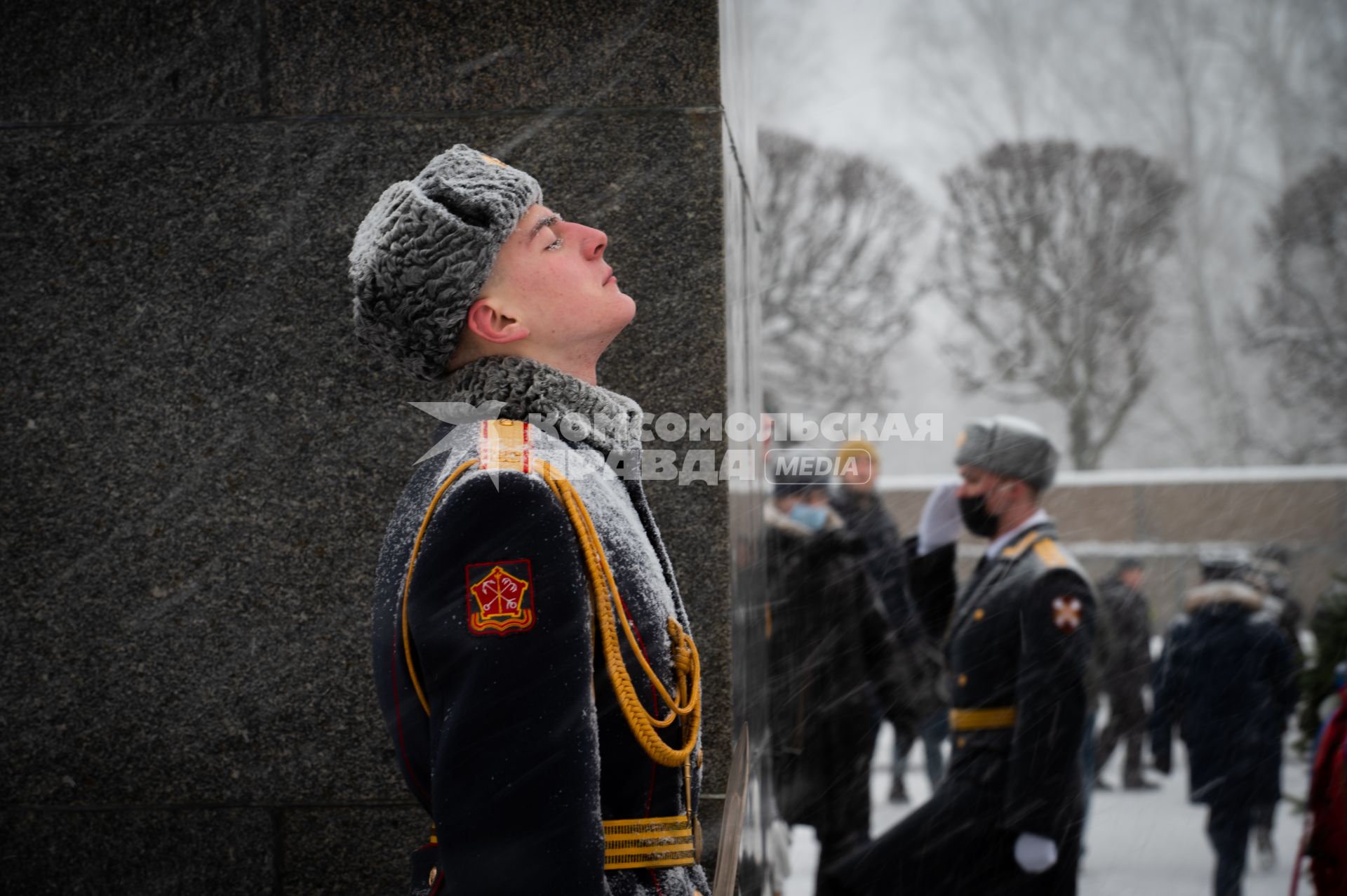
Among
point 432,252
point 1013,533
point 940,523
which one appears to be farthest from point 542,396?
point 940,523

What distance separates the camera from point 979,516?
4.21 m

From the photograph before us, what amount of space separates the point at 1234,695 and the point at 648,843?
4.59m

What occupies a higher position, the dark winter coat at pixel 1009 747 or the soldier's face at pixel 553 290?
the soldier's face at pixel 553 290

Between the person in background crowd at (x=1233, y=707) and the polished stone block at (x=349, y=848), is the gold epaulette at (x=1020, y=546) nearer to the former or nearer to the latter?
the person in background crowd at (x=1233, y=707)

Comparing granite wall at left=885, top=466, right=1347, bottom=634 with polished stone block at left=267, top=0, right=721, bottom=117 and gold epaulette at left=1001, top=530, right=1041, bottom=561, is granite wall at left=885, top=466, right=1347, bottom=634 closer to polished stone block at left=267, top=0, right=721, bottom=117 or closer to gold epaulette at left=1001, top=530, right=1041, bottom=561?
gold epaulette at left=1001, top=530, right=1041, bottom=561

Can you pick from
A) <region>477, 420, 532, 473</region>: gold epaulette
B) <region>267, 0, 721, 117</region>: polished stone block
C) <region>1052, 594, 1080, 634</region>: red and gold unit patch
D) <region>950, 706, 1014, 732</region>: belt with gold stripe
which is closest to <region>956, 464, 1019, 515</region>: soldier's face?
<region>1052, 594, 1080, 634</region>: red and gold unit patch

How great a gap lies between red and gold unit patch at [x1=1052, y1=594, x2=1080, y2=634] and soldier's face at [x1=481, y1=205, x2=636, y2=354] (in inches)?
→ 92.9

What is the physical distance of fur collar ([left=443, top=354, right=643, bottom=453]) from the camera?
5.19ft

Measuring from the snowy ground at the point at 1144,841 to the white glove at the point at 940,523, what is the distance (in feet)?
3.58

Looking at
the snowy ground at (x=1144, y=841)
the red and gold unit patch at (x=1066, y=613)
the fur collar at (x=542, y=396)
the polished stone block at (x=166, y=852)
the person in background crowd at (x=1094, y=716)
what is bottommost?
the snowy ground at (x=1144, y=841)

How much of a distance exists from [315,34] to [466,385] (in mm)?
1173

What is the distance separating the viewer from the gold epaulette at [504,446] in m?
1.42

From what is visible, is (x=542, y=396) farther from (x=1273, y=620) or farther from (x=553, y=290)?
(x=1273, y=620)

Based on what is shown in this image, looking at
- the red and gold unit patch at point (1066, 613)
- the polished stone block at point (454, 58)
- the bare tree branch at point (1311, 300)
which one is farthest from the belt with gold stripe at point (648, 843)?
the bare tree branch at point (1311, 300)
